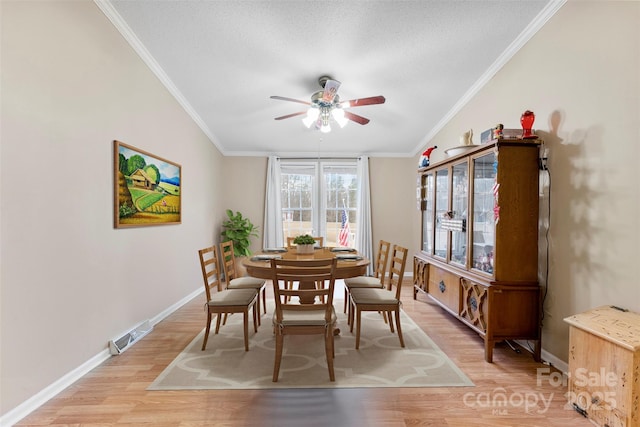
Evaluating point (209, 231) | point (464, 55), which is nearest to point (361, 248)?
point (209, 231)

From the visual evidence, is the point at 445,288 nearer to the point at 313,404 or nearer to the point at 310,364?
the point at 310,364

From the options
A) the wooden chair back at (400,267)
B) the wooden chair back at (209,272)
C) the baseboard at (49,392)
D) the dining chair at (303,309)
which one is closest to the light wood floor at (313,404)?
the baseboard at (49,392)

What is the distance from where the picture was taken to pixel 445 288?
3.21m

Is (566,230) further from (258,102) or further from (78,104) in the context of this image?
(78,104)

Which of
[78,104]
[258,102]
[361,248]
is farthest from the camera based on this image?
[361,248]

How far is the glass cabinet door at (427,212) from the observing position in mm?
3782

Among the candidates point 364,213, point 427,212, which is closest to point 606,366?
point 427,212

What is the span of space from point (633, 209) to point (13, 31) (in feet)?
13.2

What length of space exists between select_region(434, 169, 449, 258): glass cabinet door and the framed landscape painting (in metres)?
3.37

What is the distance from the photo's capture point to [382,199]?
5.61 m

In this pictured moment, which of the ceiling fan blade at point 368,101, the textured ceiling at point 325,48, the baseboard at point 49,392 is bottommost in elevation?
the baseboard at point 49,392

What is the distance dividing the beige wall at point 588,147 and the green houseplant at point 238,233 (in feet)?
14.3

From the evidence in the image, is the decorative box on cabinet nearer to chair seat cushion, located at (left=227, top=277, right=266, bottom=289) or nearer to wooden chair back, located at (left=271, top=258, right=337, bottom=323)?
wooden chair back, located at (left=271, top=258, right=337, bottom=323)

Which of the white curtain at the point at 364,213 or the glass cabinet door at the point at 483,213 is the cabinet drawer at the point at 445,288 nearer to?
the glass cabinet door at the point at 483,213
